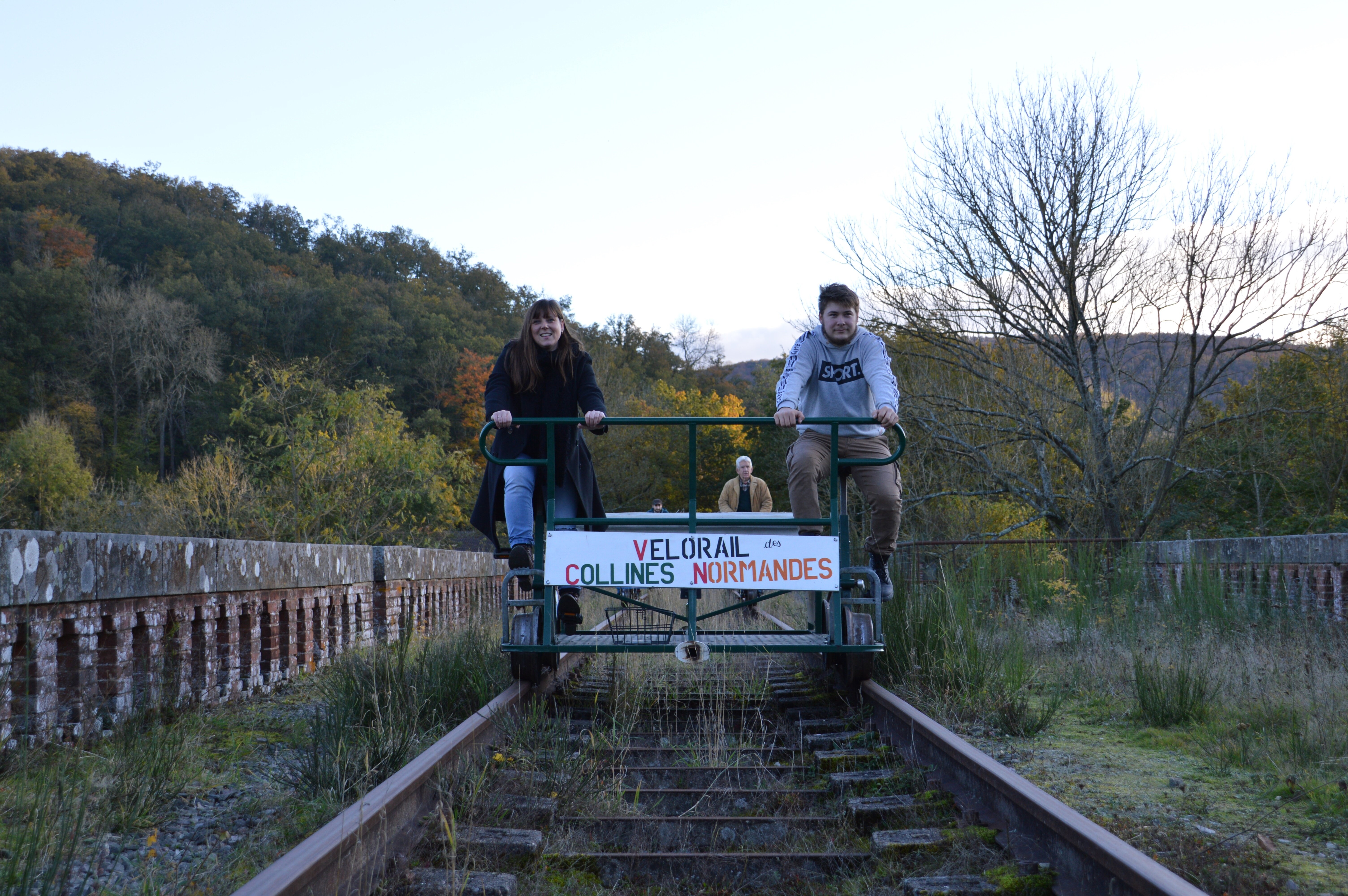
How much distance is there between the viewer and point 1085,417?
15.4 meters

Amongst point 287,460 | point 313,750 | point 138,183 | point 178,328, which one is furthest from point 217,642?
point 138,183

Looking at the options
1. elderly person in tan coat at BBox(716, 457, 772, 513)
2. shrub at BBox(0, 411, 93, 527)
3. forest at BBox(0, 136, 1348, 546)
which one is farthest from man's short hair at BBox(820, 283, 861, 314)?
shrub at BBox(0, 411, 93, 527)

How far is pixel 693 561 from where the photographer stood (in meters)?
4.84

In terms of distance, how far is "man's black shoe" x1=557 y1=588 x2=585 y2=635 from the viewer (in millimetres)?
5707

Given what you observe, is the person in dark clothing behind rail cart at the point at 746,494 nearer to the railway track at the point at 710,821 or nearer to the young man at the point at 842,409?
the young man at the point at 842,409

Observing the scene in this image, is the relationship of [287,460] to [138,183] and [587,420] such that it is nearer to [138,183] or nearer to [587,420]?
[587,420]

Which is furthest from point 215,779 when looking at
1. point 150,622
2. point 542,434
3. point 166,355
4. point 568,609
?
point 166,355

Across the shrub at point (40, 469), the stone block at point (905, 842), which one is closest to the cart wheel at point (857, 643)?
the stone block at point (905, 842)

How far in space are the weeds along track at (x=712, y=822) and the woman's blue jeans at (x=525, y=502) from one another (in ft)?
3.73

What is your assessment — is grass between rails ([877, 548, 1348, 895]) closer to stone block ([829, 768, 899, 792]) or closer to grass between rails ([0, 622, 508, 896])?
stone block ([829, 768, 899, 792])

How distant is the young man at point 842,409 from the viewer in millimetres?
5629

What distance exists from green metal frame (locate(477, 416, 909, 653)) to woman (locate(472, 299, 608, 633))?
0.09m

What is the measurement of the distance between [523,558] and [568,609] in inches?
23.4

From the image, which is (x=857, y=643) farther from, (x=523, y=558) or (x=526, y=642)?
(x=523, y=558)
